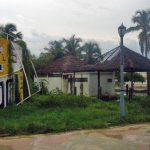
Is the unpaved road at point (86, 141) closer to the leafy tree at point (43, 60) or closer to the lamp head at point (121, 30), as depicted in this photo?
the lamp head at point (121, 30)

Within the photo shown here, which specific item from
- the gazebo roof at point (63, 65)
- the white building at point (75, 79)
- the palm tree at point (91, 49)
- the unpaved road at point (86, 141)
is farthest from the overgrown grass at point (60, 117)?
the palm tree at point (91, 49)

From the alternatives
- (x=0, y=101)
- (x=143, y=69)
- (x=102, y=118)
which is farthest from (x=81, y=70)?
(x=102, y=118)

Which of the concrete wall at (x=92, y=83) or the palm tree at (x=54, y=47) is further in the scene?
the palm tree at (x=54, y=47)

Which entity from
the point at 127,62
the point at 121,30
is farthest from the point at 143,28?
the point at 121,30

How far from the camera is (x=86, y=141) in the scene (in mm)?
11930

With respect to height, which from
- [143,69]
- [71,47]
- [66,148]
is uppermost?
[71,47]

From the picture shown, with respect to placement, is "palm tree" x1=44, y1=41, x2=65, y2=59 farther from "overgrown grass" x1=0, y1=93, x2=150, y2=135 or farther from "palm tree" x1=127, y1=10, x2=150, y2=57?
"overgrown grass" x1=0, y1=93, x2=150, y2=135

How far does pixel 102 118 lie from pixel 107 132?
2.85 m

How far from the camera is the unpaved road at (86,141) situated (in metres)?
11.1

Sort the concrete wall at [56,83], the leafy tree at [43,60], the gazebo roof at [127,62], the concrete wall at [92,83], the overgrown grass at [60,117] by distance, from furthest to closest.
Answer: the leafy tree at [43,60] → the concrete wall at [56,83] → the concrete wall at [92,83] → the gazebo roof at [127,62] → the overgrown grass at [60,117]

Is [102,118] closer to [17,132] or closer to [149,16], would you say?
[17,132]

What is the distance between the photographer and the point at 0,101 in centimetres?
1917

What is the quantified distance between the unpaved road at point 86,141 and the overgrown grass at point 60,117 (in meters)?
0.73

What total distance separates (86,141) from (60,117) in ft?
15.2
